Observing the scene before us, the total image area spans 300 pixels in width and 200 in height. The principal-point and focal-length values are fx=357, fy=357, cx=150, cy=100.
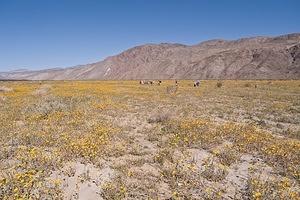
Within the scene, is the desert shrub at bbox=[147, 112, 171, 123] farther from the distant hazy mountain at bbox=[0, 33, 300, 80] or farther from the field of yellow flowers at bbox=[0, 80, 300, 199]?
the distant hazy mountain at bbox=[0, 33, 300, 80]

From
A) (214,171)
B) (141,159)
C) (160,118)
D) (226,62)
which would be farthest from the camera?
(226,62)

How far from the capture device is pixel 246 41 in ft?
640

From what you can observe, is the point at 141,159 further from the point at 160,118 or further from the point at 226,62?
the point at 226,62

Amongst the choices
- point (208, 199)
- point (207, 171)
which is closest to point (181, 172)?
point (207, 171)

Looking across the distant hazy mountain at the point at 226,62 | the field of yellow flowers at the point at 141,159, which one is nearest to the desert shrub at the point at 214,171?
the field of yellow flowers at the point at 141,159

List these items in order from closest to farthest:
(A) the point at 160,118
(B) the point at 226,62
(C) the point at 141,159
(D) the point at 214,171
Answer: (D) the point at 214,171 < (C) the point at 141,159 < (A) the point at 160,118 < (B) the point at 226,62

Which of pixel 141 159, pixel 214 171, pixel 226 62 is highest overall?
pixel 226 62

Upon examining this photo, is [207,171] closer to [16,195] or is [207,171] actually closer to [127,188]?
[127,188]

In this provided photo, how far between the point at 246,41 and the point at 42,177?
197705mm

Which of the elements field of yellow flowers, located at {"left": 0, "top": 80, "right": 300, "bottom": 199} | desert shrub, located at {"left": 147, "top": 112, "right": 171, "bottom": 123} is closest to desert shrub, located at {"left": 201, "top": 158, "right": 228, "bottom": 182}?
field of yellow flowers, located at {"left": 0, "top": 80, "right": 300, "bottom": 199}

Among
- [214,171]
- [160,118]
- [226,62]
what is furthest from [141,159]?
[226,62]

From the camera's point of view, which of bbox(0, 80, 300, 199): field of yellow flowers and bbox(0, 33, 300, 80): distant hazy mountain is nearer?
bbox(0, 80, 300, 199): field of yellow flowers

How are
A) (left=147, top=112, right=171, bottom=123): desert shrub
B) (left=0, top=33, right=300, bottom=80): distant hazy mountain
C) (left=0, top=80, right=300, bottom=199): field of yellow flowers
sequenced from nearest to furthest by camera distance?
(left=0, top=80, right=300, bottom=199): field of yellow flowers
(left=147, top=112, right=171, bottom=123): desert shrub
(left=0, top=33, right=300, bottom=80): distant hazy mountain

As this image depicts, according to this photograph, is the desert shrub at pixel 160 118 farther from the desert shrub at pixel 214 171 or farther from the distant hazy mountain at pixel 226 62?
the distant hazy mountain at pixel 226 62
